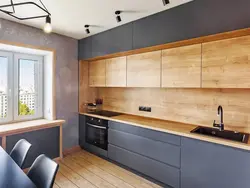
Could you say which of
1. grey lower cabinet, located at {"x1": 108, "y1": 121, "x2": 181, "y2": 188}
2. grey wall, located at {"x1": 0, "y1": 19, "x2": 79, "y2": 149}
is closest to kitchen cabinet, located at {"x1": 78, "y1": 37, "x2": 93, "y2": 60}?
grey wall, located at {"x1": 0, "y1": 19, "x2": 79, "y2": 149}

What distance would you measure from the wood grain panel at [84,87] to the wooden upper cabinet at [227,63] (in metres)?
2.57

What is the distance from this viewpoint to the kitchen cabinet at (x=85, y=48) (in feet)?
11.5

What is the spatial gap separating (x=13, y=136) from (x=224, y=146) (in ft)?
9.83

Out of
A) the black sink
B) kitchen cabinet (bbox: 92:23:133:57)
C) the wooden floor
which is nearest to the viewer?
the black sink

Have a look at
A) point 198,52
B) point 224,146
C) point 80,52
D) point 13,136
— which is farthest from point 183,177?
point 80,52

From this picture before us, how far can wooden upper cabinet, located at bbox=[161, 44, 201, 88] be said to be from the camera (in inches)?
88.1

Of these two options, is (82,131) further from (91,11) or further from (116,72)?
(91,11)

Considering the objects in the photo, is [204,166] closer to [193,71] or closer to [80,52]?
[193,71]

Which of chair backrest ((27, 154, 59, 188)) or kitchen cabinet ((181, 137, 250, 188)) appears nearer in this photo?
chair backrest ((27, 154, 59, 188))

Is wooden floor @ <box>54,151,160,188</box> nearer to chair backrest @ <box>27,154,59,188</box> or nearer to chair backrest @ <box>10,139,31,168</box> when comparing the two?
chair backrest @ <box>10,139,31,168</box>

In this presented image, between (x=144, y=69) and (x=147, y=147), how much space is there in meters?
1.27

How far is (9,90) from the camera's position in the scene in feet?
9.90

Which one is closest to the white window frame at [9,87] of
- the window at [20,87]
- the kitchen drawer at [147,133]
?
the window at [20,87]

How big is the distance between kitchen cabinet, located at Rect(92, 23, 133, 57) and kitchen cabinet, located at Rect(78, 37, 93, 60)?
126mm
